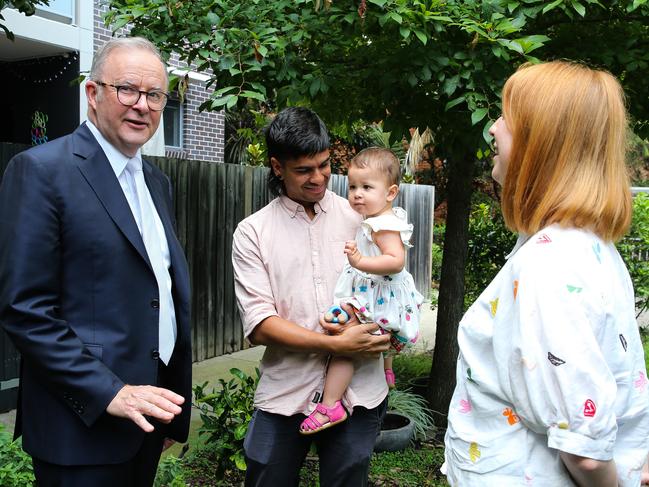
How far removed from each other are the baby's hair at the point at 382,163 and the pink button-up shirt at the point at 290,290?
1.14ft

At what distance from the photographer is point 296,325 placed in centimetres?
250

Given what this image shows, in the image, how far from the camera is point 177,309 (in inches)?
93.2

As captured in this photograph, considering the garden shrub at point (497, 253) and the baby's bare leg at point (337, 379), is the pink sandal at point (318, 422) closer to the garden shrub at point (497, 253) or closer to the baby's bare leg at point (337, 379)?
the baby's bare leg at point (337, 379)

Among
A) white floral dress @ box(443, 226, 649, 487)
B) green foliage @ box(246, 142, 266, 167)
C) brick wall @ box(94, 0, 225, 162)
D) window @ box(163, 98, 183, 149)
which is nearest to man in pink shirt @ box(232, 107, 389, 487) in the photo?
white floral dress @ box(443, 226, 649, 487)

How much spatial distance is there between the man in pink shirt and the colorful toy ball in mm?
31

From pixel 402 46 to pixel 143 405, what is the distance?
2.55 metres

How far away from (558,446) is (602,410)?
0.41ft

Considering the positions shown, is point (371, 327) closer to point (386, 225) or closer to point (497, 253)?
point (386, 225)

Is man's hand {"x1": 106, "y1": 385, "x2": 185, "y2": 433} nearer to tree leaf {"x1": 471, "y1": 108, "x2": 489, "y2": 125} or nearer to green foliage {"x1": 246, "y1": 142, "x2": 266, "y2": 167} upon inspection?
tree leaf {"x1": 471, "y1": 108, "x2": 489, "y2": 125}

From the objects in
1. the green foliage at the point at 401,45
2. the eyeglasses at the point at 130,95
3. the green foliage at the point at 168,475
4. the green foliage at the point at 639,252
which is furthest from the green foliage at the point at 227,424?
the green foliage at the point at 639,252

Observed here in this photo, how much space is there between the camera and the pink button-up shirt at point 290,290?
2.57 m

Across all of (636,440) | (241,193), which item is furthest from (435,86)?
(241,193)

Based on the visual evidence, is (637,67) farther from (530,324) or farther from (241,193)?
(241,193)

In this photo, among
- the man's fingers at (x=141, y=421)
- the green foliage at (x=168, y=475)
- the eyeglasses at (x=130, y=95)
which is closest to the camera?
the man's fingers at (x=141, y=421)
